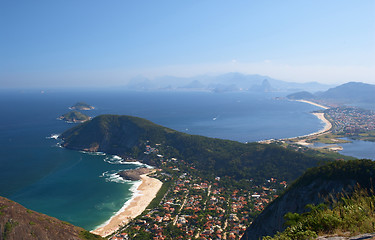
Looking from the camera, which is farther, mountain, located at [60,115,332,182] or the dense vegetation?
mountain, located at [60,115,332,182]

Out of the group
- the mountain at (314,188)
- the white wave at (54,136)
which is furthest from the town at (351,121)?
the white wave at (54,136)

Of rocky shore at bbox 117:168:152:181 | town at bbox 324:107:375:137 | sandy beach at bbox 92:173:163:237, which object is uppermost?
town at bbox 324:107:375:137

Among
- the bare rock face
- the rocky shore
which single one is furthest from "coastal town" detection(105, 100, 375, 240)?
the bare rock face

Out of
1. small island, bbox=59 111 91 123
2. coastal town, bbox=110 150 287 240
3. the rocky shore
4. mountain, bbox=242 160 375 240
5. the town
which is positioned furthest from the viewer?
small island, bbox=59 111 91 123

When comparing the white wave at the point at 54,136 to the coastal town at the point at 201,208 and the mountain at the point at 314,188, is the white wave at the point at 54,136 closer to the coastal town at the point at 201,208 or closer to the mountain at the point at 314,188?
the coastal town at the point at 201,208

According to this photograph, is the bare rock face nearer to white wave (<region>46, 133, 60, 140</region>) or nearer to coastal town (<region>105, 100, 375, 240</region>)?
coastal town (<region>105, 100, 375, 240</region>)

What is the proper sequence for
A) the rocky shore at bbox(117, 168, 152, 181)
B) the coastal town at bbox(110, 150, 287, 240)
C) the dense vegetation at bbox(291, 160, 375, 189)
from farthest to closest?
1. the rocky shore at bbox(117, 168, 152, 181)
2. the coastal town at bbox(110, 150, 287, 240)
3. the dense vegetation at bbox(291, 160, 375, 189)

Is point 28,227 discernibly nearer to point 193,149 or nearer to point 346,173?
point 346,173
